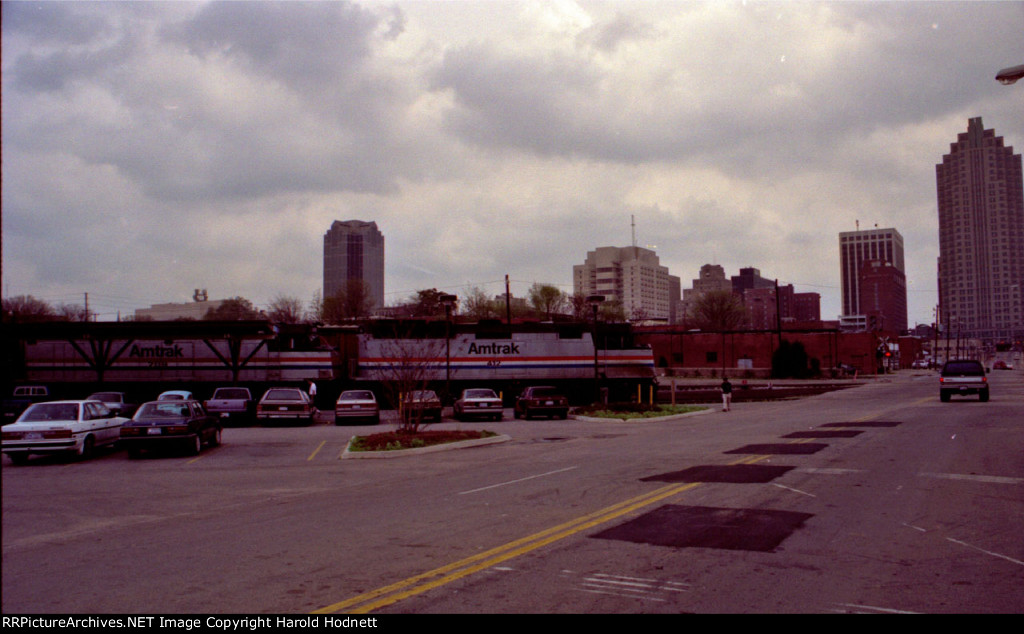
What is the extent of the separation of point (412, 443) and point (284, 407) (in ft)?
33.6

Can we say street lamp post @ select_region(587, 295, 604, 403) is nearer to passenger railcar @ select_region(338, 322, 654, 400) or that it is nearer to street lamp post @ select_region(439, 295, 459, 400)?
passenger railcar @ select_region(338, 322, 654, 400)

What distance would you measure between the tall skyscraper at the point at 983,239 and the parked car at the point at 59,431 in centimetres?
16869

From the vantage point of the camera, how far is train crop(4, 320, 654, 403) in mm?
35000

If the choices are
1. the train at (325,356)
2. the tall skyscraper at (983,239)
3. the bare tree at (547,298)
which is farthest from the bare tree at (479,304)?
the tall skyscraper at (983,239)

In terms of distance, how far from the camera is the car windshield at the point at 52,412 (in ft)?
58.6

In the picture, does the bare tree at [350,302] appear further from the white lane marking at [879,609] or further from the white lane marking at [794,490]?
the white lane marking at [879,609]

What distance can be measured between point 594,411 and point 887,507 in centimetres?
2300

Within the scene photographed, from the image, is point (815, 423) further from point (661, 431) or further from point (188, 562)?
point (188, 562)

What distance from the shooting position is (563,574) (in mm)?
Answer: 6922

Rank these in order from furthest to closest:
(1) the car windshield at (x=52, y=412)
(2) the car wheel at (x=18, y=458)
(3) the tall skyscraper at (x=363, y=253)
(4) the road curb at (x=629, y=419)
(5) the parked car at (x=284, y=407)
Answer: (3) the tall skyscraper at (x=363, y=253), (4) the road curb at (x=629, y=419), (5) the parked car at (x=284, y=407), (1) the car windshield at (x=52, y=412), (2) the car wheel at (x=18, y=458)

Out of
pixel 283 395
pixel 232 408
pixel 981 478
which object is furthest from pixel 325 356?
pixel 981 478

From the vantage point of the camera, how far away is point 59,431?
56.7 feet

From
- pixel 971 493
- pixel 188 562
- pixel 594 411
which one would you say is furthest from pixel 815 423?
pixel 188 562
